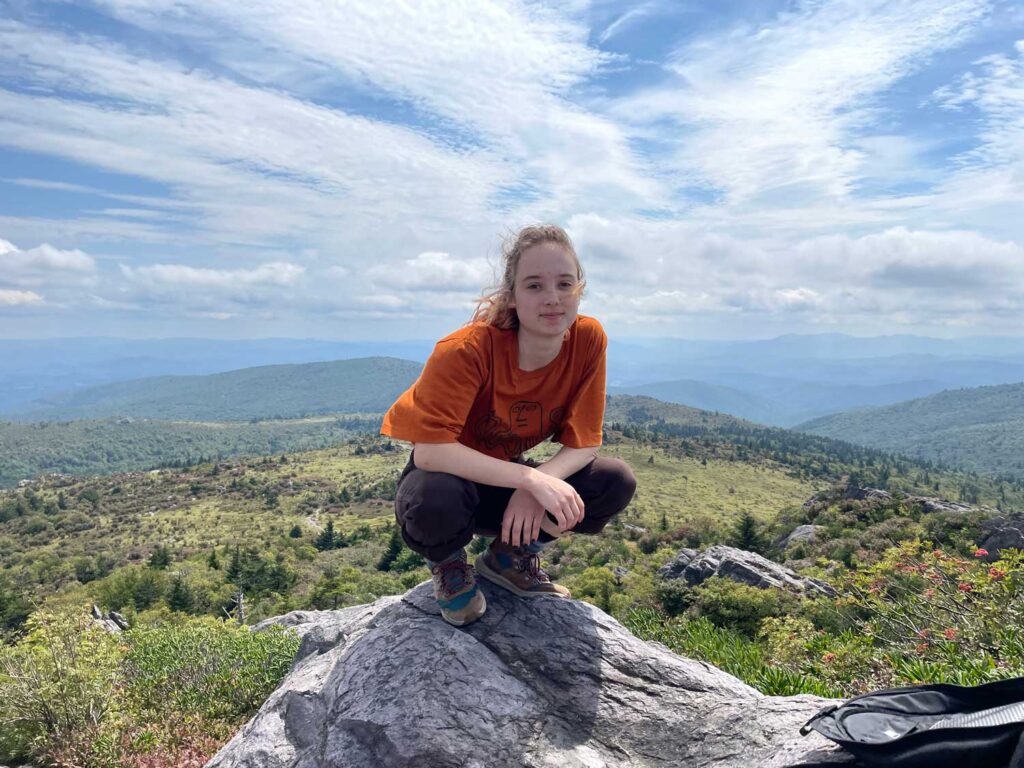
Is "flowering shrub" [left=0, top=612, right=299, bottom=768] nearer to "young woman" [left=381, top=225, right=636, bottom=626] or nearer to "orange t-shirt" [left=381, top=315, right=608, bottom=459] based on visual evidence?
"young woman" [left=381, top=225, right=636, bottom=626]

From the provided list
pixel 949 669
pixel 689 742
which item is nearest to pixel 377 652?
pixel 689 742

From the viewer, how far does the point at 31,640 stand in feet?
28.1

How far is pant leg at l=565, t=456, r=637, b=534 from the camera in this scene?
5.35m

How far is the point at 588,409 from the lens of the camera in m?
5.39

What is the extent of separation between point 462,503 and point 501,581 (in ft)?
5.12

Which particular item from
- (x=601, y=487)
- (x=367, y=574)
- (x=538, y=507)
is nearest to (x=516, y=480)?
(x=538, y=507)

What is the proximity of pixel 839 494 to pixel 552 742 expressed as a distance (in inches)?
2632

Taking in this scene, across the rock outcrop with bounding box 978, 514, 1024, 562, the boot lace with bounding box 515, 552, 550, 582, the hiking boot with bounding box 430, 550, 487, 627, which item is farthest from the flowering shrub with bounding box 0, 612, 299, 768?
the rock outcrop with bounding box 978, 514, 1024, 562

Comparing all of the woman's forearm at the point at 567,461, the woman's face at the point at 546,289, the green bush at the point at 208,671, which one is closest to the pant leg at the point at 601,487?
the woman's forearm at the point at 567,461

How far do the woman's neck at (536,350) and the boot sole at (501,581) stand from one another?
2.14m

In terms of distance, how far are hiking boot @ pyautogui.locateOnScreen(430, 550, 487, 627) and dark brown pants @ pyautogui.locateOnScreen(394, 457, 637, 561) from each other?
0.25 metres

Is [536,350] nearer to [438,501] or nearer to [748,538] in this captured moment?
[438,501]

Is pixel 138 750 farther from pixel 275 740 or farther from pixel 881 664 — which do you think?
pixel 881 664

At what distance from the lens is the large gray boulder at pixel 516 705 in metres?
4.39
